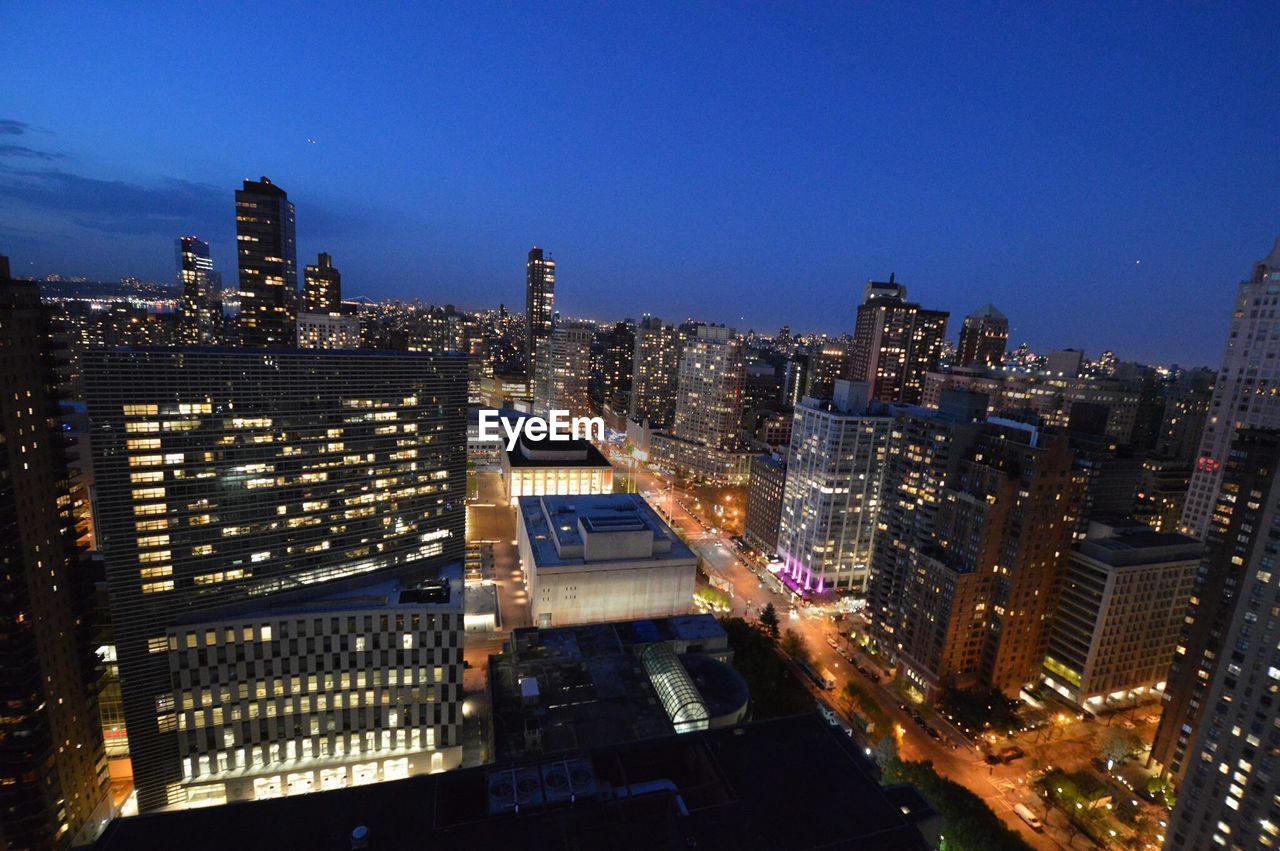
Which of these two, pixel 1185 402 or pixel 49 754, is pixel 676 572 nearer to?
pixel 49 754

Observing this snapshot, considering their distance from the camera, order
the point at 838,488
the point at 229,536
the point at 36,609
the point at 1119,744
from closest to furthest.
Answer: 1. the point at 36,609
2. the point at 229,536
3. the point at 1119,744
4. the point at 838,488

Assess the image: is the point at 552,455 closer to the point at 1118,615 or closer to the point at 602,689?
the point at 602,689

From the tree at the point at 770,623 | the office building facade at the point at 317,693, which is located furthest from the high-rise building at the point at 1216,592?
the office building facade at the point at 317,693

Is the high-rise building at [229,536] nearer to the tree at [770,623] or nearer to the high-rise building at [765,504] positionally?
the tree at [770,623]

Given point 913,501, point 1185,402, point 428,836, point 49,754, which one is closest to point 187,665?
point 49,754

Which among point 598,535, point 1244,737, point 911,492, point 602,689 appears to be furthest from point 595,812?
point 911,492

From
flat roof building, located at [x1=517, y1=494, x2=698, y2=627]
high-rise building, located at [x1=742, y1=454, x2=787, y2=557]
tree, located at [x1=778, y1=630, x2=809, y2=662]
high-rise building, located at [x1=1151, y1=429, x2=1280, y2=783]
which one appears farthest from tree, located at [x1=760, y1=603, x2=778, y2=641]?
high-rise building, located at [x1=1151, y1=429, x2=1280, y2=783]

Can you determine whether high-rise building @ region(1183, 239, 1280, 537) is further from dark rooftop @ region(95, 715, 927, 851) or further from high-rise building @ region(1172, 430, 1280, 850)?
dark rooftop @ region(95, 715, 927, 851)
